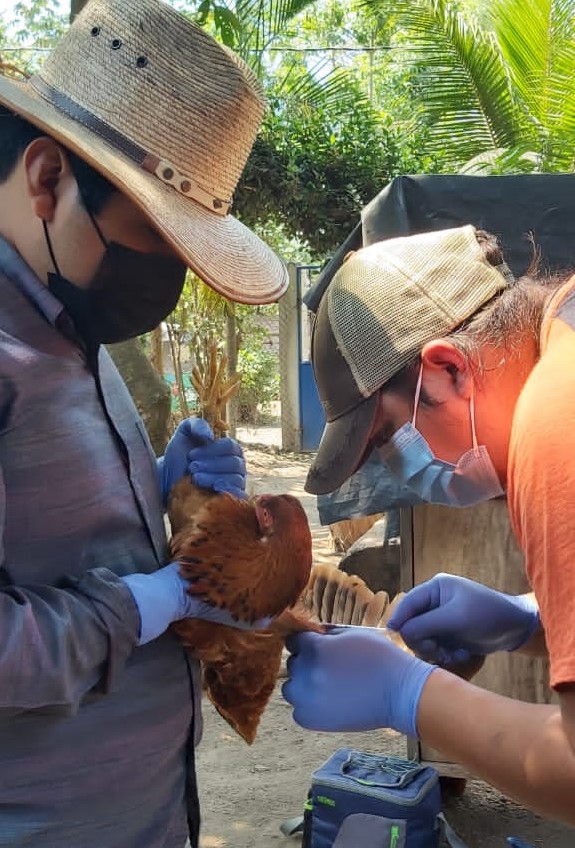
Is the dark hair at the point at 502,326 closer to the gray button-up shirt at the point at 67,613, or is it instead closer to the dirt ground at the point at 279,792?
the gray button-up shirt at the point at 67,613

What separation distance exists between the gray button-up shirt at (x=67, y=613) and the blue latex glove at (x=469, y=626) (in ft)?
2.58

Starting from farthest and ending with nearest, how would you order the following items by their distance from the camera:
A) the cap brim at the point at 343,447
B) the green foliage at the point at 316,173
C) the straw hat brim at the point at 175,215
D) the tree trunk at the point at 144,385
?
1. the green foliage at the point at 316,173
2. the tree trunk at the point at 144,385
3. the cap brim at the point at 343,447
4. the straw hat brim at the point at 175,215

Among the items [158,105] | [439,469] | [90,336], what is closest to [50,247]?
[90,336]

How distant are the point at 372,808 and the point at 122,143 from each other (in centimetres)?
275

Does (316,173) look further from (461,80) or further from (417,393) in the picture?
(417,393)

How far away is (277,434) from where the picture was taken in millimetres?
14930

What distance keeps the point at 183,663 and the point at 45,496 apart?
525 millimetres

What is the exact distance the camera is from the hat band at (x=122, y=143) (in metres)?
1.50

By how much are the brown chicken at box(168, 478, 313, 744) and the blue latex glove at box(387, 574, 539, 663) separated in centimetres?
38

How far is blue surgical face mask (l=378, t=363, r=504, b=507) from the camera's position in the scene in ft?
5.64

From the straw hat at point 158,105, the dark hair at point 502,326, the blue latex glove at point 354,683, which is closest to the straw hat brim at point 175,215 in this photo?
the straw hat at point 158,105

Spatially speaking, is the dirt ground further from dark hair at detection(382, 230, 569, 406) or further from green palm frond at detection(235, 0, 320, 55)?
green palm frond at detection(235, 0, 320, 55)

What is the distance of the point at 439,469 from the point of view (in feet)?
6.11

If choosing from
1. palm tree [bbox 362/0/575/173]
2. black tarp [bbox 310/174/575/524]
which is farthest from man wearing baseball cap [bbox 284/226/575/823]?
palm tree [bbox 362/0/575/173]
